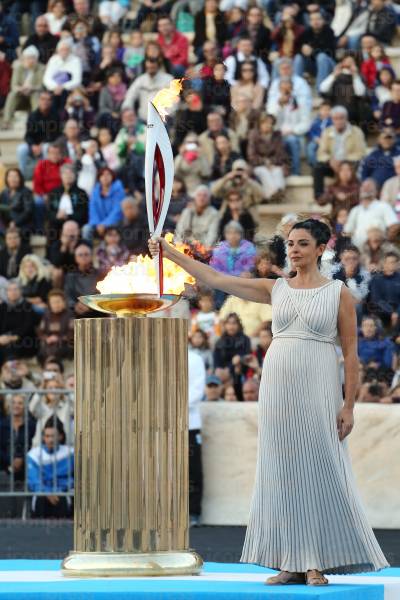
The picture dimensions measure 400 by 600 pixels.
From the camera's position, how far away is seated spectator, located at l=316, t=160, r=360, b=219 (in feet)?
50.1

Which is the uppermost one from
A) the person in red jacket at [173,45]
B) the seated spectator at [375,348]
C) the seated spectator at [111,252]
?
the person in red jacket at [173,45]

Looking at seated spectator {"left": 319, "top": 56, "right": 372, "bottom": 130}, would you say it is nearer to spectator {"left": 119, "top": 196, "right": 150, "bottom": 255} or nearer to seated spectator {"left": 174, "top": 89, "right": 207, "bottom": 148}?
seated spectator {"left": 174, "top": 89, "right": 207, "bottom": 148}

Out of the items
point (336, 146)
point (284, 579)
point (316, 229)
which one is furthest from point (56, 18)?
point (284, 579)

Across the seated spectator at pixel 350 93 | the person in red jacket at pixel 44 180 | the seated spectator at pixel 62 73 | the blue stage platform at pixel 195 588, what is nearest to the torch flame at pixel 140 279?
the blue stage platform at pixel 195 588

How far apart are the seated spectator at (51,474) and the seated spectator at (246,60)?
16.9 ft

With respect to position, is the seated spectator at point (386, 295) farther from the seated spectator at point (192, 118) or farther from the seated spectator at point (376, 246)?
the seated spectator at point (192, 118)

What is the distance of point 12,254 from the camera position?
1650cm

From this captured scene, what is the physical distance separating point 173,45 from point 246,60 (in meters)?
1.50

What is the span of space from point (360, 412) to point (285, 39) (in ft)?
20.1

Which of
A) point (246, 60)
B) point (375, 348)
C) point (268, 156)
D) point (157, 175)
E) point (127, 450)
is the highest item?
point (246, 60)

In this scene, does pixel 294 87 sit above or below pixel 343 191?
above

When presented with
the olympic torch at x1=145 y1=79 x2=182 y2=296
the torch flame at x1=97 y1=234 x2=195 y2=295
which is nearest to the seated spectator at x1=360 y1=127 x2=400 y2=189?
the torch flame at x1=97 y1=234 x2=195 y2=295

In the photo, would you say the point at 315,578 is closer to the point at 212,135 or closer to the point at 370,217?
the point at 370,217

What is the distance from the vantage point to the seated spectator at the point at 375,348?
13.3m
